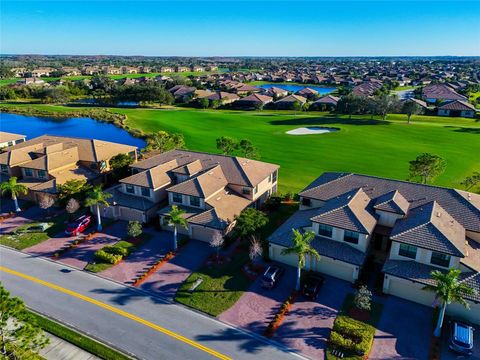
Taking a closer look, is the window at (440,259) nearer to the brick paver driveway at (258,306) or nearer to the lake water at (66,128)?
the brick paver driveway at (258,306)

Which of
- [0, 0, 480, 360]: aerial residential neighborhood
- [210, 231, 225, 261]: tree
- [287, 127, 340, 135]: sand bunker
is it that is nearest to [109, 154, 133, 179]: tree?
[0, 0, 480, 360]: aerial residential neighborhood

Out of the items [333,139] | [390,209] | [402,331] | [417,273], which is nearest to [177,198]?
A: [390,209]

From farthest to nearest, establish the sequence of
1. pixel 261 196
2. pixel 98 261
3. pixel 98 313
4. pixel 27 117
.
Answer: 1. pixel 27 117
2. pixel 261 196
3. pixel 98 261
4. pixel 98 313

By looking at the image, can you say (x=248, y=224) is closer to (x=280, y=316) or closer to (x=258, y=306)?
(x=258, y=306)

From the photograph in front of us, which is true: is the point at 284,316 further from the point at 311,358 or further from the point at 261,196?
the point at 261,196

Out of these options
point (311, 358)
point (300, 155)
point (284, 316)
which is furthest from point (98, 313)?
point (300, 155)

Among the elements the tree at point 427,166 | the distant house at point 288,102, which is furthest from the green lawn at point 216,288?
the distant house at point 288,102
